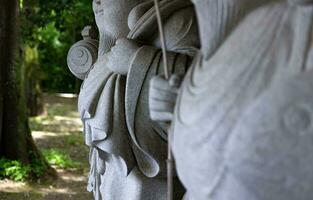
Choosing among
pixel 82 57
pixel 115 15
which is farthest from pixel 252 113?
pixel 82 57

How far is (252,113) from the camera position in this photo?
1.20m

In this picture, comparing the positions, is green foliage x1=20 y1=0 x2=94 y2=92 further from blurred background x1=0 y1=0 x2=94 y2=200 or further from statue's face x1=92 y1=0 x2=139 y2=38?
statue's face x1=92 y1=0 x2=139 y2=38

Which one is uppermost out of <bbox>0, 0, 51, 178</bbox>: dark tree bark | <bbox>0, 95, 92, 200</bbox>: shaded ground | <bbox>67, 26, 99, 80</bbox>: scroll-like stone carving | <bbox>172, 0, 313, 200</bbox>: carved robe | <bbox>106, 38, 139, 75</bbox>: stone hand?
<bbox>172, 0, 313, 200</bbox>: carved robe

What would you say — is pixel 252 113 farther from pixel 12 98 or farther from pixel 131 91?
pixel 12 98

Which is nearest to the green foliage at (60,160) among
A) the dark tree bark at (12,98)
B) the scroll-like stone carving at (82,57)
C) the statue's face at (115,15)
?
the dark tree bark at (12,98)

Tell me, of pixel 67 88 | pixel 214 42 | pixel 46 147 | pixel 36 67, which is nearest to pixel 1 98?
pixel 46 147

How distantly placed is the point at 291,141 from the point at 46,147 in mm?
7414

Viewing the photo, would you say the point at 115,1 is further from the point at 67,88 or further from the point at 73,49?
the point at 67,88

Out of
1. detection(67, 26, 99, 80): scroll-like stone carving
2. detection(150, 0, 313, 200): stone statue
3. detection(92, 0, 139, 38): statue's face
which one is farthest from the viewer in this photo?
detection(67, 26, 99, 80): scroll-like stone carving

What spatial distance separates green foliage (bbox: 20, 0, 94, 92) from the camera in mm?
7027

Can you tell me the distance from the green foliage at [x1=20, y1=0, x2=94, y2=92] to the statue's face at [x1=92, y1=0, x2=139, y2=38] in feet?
12.4

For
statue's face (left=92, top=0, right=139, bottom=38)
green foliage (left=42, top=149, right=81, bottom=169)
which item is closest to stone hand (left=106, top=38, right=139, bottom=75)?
statue's face (left=92, top=0, right=139, bottom=38)

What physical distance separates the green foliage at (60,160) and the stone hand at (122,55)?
526 centimetres

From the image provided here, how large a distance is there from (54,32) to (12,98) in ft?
30.6
